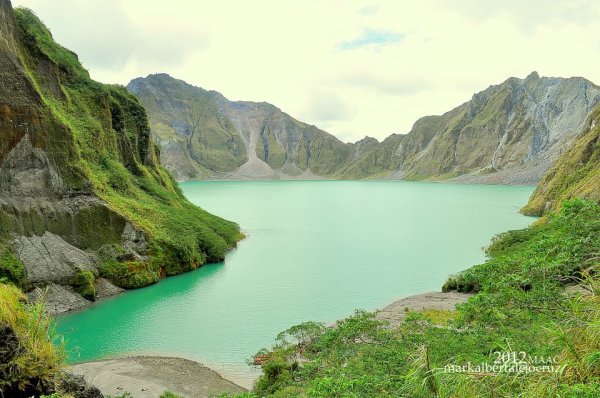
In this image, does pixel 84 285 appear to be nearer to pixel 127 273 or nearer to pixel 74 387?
pixel 127 273

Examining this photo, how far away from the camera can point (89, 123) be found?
4725 centimetres

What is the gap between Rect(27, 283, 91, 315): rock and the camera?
1195 inches

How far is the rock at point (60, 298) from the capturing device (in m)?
30.3

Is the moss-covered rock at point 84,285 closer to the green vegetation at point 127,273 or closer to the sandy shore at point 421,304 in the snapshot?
the green vegetation at point 127,273

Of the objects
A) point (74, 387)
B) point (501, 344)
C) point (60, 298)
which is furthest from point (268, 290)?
point (501, 344)

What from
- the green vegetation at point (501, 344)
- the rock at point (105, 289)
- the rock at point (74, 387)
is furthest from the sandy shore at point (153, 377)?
the rock at point (105, 289)

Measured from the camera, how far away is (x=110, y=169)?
46.5 meters

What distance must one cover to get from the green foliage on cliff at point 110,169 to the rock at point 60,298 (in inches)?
175

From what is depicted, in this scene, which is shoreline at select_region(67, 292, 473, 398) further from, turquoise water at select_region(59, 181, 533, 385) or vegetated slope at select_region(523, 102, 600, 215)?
vegetated slope at select_region(523, 102, 600, 215)

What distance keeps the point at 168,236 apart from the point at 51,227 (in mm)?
11579

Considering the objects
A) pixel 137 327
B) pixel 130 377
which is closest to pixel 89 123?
pixel 137 327

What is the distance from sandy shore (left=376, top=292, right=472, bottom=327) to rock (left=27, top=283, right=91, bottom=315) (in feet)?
72.8

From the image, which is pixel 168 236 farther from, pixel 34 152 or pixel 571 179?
pixel 571 179

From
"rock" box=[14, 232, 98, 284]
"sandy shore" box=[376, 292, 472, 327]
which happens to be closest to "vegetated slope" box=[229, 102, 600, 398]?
"sandy shore" box=[376, 292, 472, 327]
